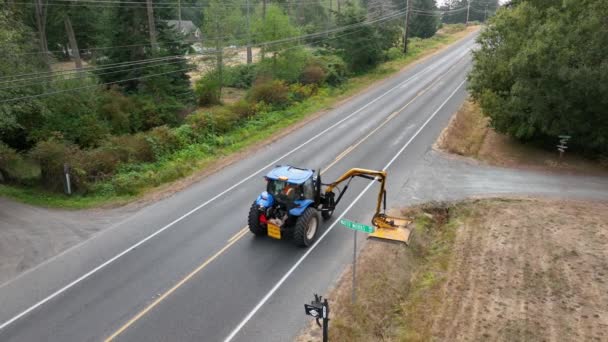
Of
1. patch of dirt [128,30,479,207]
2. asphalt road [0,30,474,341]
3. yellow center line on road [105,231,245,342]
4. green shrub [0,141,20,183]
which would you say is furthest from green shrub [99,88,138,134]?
yellow center line on road [105,231,245,342]

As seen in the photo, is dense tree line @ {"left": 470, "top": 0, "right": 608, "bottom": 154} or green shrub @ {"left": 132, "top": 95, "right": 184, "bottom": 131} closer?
dense tree line @ {"left": 470, "top": 0, "right": 608, "bottom": 154}

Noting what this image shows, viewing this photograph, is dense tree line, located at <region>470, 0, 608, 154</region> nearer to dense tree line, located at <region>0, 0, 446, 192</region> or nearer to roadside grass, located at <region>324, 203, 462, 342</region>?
roadside grass, located at <region>324, 203, 462, 342</region>

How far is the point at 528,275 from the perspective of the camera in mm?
14344

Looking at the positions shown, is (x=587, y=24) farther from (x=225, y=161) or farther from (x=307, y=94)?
(x=307, y=94)

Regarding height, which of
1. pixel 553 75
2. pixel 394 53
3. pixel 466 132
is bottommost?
pixel 466 132

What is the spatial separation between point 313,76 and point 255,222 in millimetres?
A: 29696

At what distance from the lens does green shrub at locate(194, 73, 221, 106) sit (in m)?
38.4

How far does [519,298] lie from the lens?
519 inches

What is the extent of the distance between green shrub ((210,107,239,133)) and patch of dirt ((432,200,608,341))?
691 inches

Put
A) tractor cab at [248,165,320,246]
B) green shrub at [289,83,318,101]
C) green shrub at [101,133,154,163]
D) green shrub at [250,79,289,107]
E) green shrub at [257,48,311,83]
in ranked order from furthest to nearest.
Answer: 1. green shrub at [257,48,311,83]
2. green shrub at [289,83,318,101]
3. green shrub at [250,79,289,107]
4. green shrub at [101,133,154,163]
5. tractor cab at [248,165,320,246]

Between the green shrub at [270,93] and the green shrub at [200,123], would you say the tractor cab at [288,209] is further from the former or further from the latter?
the green shrub at [270,93]

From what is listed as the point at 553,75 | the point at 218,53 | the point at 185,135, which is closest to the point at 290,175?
the point at 185,135

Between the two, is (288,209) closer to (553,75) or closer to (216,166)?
(216,166)

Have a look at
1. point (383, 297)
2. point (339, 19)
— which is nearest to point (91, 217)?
point (383, 297)
